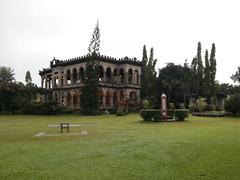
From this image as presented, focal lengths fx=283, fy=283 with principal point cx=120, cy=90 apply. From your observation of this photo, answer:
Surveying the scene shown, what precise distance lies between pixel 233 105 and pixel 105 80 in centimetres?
1980

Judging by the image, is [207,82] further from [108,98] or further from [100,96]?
[100,96]

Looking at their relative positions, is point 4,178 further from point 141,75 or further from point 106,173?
point 141,75

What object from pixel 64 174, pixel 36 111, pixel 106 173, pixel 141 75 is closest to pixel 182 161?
pixel 106 173

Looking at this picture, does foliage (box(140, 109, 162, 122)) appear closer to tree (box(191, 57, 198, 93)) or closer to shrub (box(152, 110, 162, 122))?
shrub (box(152, 110, 162, 122))

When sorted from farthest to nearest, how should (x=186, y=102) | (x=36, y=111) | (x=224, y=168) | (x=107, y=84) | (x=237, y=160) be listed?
(x=186, y=102)
(x=107, y=84)
(x=36, y=111)
(x=237, y=160)
(x=224, y=168)

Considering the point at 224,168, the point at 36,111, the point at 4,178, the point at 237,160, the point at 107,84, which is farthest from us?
the point at 107,84

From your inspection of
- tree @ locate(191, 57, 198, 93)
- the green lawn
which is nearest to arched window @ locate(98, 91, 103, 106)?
tree @ locate(191, 57, 198, 93)

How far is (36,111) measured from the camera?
129ft


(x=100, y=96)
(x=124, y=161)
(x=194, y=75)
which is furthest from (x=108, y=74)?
(x=124, y=161)

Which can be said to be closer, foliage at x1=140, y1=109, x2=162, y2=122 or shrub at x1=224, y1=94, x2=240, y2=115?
foliage at x1=140, y1=109, x2=162, y2=122

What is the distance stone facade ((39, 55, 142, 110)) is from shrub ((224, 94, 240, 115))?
15720 millimetres

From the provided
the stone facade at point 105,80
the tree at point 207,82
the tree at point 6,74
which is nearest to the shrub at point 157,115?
the stone facade at point 105,80

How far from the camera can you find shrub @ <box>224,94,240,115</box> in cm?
2991

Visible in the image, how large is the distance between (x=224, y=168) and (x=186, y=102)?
137ft
